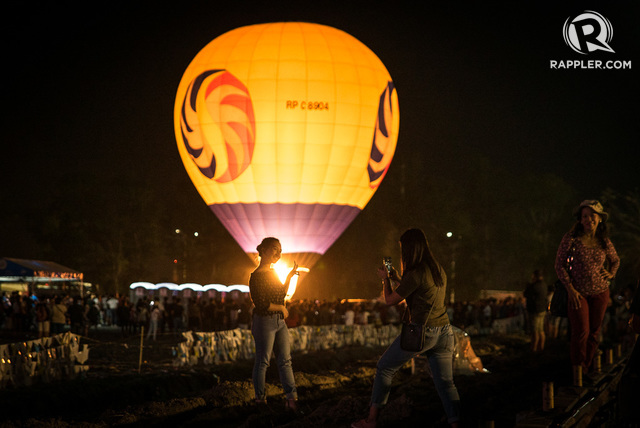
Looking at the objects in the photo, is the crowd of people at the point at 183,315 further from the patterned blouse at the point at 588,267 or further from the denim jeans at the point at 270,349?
the denim jeans at the point at 270,349

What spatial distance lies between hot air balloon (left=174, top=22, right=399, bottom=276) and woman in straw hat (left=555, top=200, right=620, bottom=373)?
3122 centimetres

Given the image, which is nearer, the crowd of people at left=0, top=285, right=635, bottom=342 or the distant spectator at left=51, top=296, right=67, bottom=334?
the distant spectator at left=51, top=296, right=67, bottom=334

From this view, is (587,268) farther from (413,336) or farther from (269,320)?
(269,320)

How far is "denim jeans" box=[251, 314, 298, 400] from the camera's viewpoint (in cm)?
925

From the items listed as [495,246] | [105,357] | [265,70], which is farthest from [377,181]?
[495,246]

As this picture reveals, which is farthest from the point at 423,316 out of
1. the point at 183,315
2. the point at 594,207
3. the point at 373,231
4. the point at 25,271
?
the point at 373,231

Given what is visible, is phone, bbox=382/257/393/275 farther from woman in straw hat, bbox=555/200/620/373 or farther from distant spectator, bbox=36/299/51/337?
distant spectator, bbox=36/299/51/337

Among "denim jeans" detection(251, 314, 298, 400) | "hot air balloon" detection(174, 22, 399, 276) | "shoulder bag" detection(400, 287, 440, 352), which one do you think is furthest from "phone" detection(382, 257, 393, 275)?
"hot air balloon" detection(174, 22, 399, 276)

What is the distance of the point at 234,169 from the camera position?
41469mm

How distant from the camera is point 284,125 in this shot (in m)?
40.3

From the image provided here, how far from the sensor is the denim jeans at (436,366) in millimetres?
7238

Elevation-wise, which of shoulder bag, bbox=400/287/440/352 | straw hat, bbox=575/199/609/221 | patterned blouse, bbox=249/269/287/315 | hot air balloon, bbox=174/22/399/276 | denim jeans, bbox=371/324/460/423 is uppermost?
hot air balloon, bbox=174/22/399/276

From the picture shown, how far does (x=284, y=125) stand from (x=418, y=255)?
110 feet

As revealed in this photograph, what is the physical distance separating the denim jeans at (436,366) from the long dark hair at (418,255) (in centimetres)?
43
